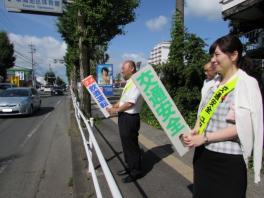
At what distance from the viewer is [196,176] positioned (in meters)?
2.73

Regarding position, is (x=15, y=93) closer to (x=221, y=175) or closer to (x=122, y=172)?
(x=122, y=172)

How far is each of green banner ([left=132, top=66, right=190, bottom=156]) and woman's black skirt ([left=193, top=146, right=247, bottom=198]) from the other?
0.88 ft

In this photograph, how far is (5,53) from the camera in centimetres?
6612

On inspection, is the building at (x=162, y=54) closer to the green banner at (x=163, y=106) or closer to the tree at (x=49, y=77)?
the green banner at (x=163, y=106)

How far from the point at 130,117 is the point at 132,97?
12.9 inches

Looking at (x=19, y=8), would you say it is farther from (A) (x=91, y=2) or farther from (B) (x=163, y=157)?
(B) (x=163, y=157)

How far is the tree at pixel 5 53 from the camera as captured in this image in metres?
65.9

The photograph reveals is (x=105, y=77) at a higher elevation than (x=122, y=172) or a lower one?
higher

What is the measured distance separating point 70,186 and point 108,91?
12.4m

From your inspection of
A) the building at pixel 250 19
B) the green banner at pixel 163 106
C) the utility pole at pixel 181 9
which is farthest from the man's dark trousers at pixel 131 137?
the utility pole at pixel 181 9

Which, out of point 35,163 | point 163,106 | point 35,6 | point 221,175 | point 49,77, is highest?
point 35,6

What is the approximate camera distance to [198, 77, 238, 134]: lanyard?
2.43 meters

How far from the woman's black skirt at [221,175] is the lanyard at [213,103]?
0.20 meters

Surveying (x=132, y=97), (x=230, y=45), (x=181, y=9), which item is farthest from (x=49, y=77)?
(x=230, y=45)
